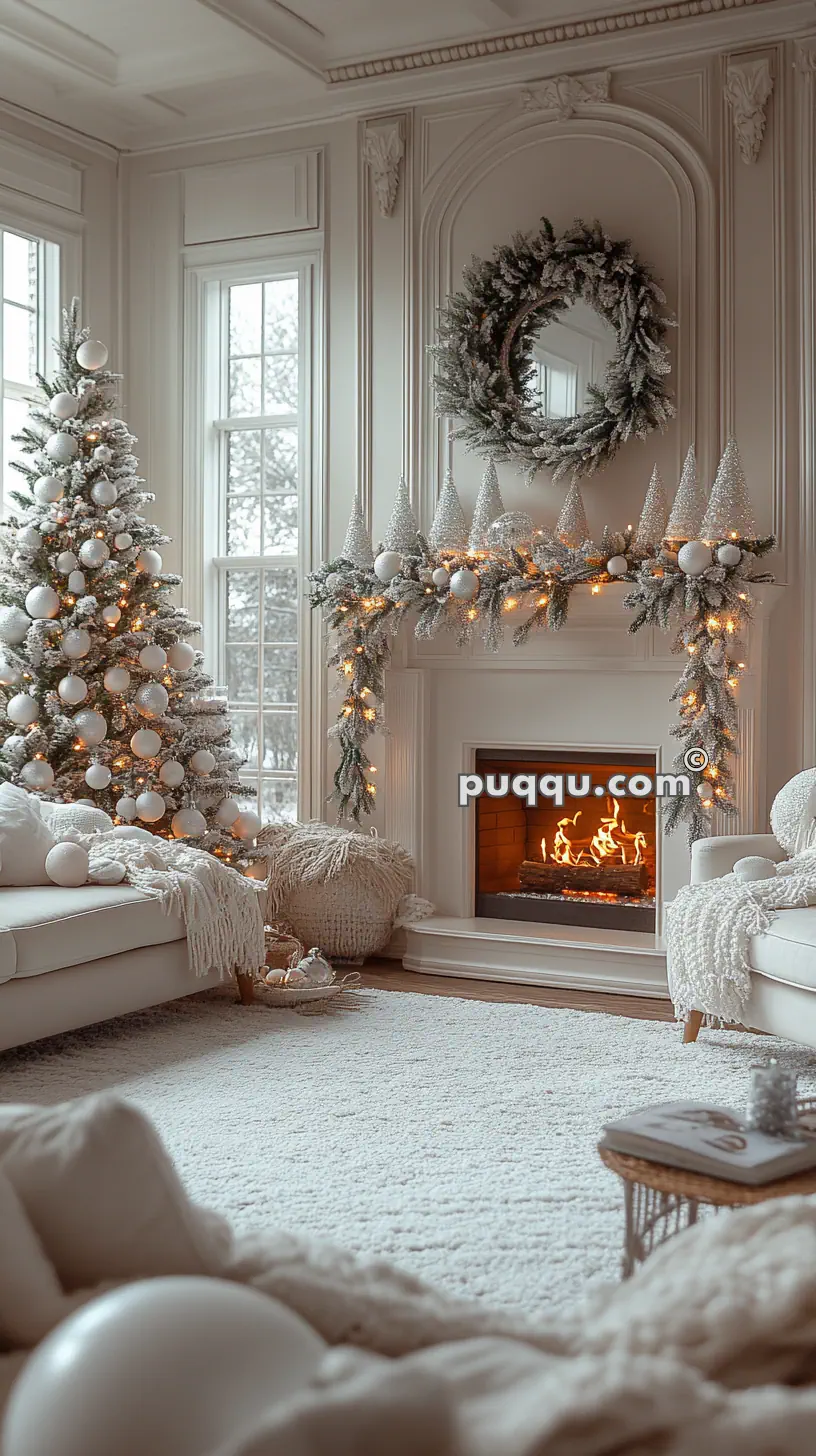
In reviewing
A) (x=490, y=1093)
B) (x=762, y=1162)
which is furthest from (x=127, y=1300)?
(x=490, y=1093)

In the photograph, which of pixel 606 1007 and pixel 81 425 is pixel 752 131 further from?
pixel 606 1007

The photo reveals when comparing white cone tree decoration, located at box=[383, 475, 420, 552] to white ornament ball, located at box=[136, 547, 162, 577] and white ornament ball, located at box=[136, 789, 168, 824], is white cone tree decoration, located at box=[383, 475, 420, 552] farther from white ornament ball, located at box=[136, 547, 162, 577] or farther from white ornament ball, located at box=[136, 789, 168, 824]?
white ornament ball, located at box=[136, 789, 168, 824]

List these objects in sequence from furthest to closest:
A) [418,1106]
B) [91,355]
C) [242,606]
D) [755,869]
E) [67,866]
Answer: [242,606]
[91,355]
[67,866]
[755,869]
[418,1106]

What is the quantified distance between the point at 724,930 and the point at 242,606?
3.16 metres

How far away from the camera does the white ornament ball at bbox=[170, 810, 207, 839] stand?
5246mm

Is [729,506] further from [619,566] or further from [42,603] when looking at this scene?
[42,603]

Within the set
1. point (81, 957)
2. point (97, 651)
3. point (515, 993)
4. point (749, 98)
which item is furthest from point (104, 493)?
point (749, 98)

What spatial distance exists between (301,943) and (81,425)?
2.23 meters

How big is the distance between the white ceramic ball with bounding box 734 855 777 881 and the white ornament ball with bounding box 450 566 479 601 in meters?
1.58

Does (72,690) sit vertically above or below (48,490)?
below

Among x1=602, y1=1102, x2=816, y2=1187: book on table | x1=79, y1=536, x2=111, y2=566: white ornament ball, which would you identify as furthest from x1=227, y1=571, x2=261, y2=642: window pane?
x1=602, y1=1102, x2=816, y2=1187: book on table

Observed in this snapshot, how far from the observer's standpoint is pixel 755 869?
164 inches

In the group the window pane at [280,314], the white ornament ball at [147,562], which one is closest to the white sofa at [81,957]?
the white ornament ball at [147,562]

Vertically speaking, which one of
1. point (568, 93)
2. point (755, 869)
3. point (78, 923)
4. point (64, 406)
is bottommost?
point (78, 923)
